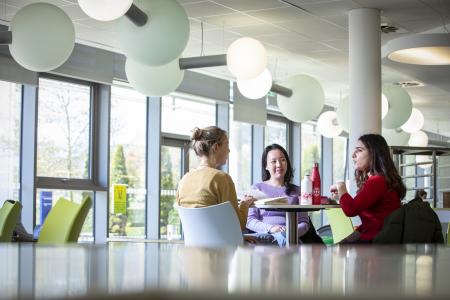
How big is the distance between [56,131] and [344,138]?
7.57 meters

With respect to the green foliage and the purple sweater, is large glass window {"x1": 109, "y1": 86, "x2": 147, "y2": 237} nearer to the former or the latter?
the green foliage

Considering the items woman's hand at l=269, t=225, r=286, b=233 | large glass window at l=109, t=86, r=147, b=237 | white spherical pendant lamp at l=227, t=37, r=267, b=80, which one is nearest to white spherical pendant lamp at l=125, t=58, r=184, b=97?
white spherical pendant lamp at l=227, t=37, r=267, b=80

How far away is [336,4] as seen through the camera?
23.6 ft

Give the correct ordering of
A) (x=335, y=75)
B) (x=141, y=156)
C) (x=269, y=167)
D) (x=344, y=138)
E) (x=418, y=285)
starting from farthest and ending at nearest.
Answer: (x=344, y=138) < (x=335, y=75) < (x=141, y=156) < (x=269, y=167) < (x=418, y=285)

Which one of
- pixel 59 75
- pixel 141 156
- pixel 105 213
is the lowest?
pixel 105 213

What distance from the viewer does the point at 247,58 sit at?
5891 mm

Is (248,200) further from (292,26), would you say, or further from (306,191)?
(292,26)

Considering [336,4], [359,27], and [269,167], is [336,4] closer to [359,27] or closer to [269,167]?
[359,27]

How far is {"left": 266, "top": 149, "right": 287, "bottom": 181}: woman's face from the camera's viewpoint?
16.3 feet

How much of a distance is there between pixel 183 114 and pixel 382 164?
7.04 metres

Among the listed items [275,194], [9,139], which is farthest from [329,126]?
[275,194]

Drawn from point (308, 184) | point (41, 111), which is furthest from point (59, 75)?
point (308, 184)

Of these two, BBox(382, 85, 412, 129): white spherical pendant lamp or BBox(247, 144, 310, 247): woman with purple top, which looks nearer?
BBox(247, 144, 310, 247): woman with purple top

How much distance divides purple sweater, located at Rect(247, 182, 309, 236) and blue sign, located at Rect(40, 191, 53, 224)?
14.2 feet
